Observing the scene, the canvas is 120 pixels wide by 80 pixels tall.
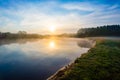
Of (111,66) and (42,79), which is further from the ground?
(111,66)

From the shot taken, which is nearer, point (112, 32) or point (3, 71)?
point (3, 71)

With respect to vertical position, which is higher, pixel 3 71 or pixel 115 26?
pixel 115 26

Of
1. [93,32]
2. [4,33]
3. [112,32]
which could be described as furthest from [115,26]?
[4,33]

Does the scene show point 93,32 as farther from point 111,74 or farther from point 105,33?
point 111,74

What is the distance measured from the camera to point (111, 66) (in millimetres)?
14984

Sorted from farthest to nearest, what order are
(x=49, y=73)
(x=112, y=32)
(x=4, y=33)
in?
(x=4, y=33), (x=112, y=32), (x=49, y=73)

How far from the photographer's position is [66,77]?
1168 cm

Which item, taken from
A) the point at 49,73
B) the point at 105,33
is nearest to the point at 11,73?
the point at 49,73

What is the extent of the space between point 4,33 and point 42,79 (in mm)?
158021

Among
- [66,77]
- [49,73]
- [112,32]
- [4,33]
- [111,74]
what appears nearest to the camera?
[66,77]

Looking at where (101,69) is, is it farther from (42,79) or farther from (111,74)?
(42,79)

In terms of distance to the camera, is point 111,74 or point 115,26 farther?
point 115,26

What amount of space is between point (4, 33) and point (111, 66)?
16006cm

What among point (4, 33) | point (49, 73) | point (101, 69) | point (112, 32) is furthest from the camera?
point (4, 33)
